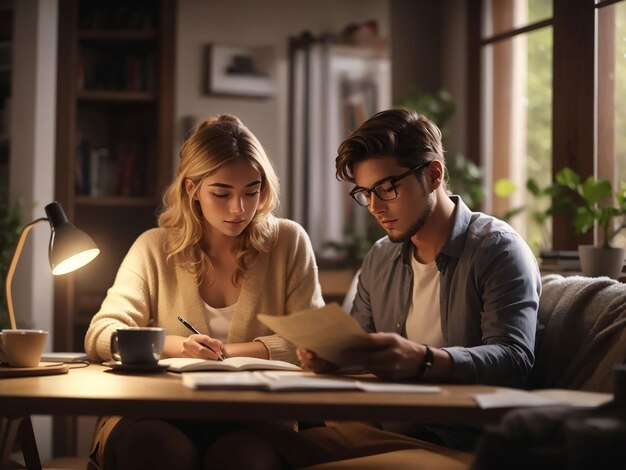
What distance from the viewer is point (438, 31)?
4.94 metres

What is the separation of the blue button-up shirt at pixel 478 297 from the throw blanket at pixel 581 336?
9cm

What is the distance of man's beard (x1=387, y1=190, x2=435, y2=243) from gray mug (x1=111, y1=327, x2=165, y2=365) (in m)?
0.65

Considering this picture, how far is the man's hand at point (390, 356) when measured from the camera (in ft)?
5.38

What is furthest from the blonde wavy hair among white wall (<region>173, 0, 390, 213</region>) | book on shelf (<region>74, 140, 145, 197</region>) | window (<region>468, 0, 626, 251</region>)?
white wall (<region>173, 0, 390, 213</region>)

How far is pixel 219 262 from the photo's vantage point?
2430 mm

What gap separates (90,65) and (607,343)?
3.43 metres

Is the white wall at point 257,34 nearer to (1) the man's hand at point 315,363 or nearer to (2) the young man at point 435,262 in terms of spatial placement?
(2) the young man at point 435,262

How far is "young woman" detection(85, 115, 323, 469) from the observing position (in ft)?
7.50

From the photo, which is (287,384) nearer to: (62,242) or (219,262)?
(62,242)

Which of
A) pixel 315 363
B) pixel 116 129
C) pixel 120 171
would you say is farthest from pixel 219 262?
pixel 116 129

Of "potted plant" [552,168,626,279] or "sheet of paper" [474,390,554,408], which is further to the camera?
"potted plant" [552,168,626,279]

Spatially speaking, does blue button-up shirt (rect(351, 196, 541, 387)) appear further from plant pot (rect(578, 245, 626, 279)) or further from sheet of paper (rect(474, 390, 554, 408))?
plant pot (rect(578, 245, 626, 279))

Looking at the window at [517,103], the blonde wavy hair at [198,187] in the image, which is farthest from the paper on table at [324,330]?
the window at [517,103]

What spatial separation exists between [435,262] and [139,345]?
80 cm
